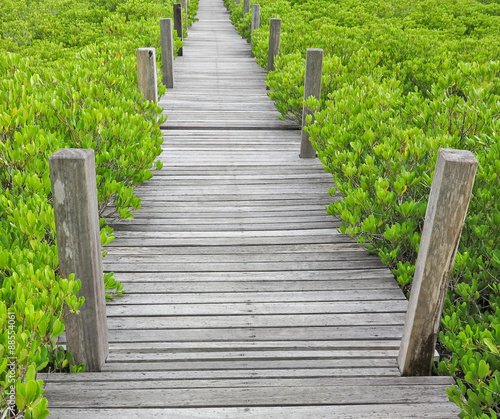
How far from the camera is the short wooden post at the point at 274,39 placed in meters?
8.69

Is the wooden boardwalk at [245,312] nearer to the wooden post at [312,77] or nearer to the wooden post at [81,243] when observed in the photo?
the wooden post at [81,243]

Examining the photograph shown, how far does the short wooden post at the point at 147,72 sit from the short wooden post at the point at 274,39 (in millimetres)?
3581

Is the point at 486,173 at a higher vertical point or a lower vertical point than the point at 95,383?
higher

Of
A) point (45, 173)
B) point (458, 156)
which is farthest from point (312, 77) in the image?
point (458, 156)

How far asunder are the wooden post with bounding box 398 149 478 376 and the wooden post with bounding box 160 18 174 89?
720cm

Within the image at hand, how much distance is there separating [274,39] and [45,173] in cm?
664

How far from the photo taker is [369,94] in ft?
17.4

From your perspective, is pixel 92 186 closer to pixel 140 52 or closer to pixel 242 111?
pixel 140 52

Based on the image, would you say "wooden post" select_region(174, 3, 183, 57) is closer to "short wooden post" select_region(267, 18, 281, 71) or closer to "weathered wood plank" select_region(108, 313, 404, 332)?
"short wooden post" select_region(267, 18, 281, 71)

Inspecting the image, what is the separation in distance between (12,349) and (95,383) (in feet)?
2.28

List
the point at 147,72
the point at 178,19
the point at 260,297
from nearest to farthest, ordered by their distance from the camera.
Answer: the point at 260,297 → the point at 147,72 → the point at 178,19

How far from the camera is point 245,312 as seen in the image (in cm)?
317

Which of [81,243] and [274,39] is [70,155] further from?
[274,39]

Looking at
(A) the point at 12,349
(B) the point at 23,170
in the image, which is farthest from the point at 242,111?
(A) the point at 12,349
